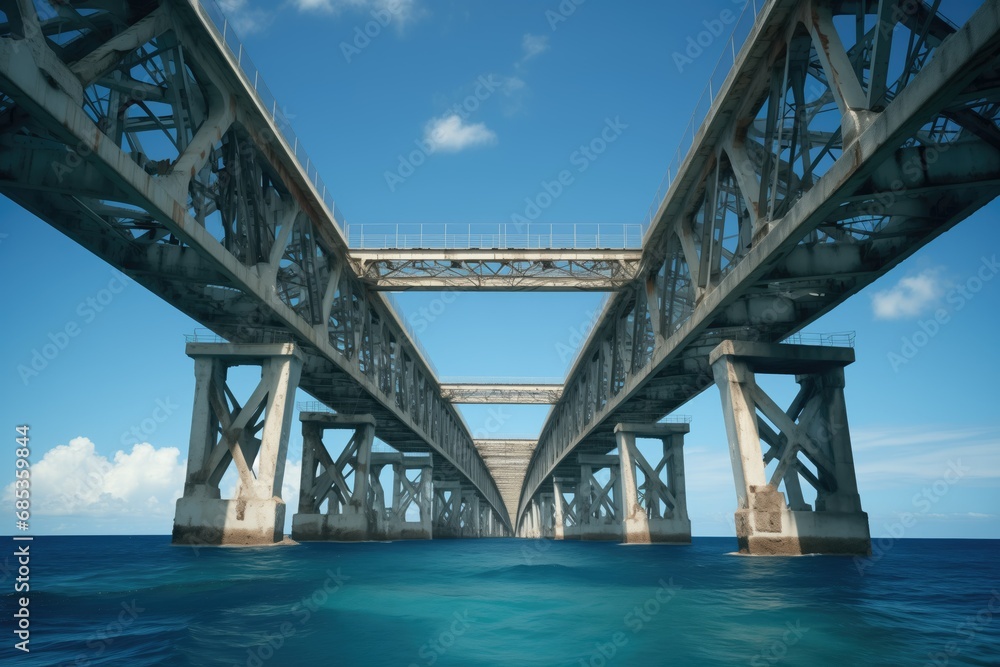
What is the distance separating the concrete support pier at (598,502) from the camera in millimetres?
51812

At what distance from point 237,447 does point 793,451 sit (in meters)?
19.4

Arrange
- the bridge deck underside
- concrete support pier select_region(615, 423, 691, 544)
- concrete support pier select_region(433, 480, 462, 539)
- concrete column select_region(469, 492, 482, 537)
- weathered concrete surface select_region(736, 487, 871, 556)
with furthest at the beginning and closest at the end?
concrete column select_region(469, 492, 482, 537) → concrete support pier select_region(433, 480, 462, 539) → concrete support pier select_region(615, 423, 691, 544) → the bridge deck underside → weathered concrete surface select_region(736, 487, 871, 556)

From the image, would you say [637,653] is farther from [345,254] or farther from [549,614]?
[345,254]

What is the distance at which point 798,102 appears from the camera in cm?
1633

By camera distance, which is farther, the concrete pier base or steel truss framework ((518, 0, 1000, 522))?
the concrete pier base

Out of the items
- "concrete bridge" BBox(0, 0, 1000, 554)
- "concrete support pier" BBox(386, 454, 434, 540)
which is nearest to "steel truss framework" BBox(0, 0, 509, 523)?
"concrete bridge" BBox(0, 0, 1000, 554)

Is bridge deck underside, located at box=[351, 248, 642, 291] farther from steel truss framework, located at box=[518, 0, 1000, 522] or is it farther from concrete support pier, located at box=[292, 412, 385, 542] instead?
concrete support pier, located at box=[292, 412, 385, 542]

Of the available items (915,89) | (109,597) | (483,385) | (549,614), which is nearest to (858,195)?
(915,89)

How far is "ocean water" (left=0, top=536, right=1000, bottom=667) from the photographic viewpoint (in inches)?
288

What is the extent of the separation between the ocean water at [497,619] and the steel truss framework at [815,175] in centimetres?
809

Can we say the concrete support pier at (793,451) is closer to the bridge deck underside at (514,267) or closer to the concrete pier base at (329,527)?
the bridge deck underside at (514,267)

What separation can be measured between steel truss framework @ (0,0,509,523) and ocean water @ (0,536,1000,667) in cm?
846

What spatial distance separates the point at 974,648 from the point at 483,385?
53.6 m

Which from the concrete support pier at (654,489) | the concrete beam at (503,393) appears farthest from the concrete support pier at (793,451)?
the concrete beam at (503,393)
